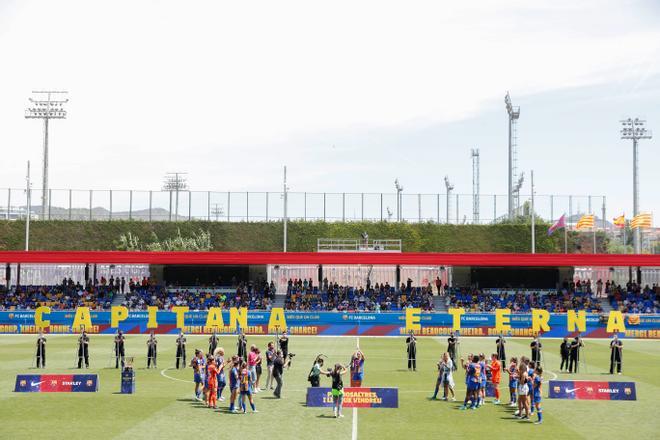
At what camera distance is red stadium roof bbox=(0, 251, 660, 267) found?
211 ft

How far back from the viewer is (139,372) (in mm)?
34406

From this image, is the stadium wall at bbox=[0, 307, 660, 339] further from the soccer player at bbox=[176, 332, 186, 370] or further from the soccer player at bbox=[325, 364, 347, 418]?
the soccer player at bbox=[325, 364, 347, 418]

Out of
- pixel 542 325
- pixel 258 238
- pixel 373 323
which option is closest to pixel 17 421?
pixel 373 323

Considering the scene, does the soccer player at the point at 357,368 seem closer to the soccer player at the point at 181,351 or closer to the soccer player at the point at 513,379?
the soccer player at the point at 513,379

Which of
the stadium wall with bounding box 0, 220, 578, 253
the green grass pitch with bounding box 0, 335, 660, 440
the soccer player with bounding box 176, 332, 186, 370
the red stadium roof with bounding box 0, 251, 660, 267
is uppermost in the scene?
the stadium wall with bounding box 0, 220, 578, 253

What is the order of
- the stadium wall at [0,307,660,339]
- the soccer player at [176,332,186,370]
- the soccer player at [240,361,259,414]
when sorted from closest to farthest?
the soccer player at [240,361,259,414] < the soccer player at [176,332,186,370] < the stadium wall at [0,307,660,339]

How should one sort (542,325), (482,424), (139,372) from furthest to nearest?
(542,325) → (139,372) → (482,424)

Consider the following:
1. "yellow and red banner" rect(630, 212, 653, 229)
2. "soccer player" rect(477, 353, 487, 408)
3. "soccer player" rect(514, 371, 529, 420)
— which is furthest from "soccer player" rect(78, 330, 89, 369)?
"yellow and red banner" rect(630, 212, 653, 229)

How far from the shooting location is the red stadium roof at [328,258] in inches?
2527

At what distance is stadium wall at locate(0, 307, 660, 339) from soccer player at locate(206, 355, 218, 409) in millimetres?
30130

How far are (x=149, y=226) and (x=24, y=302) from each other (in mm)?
37607

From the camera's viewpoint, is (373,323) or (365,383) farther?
(373,323)

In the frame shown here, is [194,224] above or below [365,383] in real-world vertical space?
above

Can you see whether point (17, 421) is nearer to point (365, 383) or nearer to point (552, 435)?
point (365, 383)
